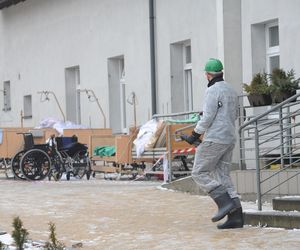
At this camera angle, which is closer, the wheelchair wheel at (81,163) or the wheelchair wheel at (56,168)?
the wheelchair wheel at (56,168)

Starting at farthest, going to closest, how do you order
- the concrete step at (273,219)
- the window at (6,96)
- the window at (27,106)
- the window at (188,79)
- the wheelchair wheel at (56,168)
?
the window at (6,96), the window at (27,106), the window at (188,79), the wheelchair wheel at (56,168), the concrete step at (273,219)

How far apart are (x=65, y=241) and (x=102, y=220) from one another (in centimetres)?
171

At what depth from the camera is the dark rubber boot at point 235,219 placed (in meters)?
9.41

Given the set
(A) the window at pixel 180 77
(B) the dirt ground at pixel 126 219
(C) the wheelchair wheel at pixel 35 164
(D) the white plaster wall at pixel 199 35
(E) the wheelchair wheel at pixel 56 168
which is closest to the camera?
(B) the dirt ground at pixel 126 219

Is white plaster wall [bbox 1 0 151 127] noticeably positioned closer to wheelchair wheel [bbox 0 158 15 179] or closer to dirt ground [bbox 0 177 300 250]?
wheelchair wheel [bbox 0 158 15 179]

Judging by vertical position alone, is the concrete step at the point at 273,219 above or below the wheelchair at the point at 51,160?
below

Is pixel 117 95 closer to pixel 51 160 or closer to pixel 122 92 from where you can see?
pixel 122 92

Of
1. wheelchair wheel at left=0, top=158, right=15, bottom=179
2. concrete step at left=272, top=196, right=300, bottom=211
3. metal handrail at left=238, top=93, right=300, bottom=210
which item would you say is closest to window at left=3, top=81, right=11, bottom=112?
wheelchair wheel at left=0, top=158, right=15, bottom=179

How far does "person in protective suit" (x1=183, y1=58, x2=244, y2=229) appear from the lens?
937cm

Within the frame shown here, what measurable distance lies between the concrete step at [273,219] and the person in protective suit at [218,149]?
0.68 ft

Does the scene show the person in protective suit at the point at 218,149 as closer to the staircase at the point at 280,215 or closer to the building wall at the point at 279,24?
the staircase at the point at 280,215

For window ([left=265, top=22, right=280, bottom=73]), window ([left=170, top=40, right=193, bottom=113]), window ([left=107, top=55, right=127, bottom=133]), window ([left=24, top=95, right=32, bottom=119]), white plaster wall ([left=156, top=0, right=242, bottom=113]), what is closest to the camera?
white plaster wall ([left=156, top=0, right=242, bottom=113])

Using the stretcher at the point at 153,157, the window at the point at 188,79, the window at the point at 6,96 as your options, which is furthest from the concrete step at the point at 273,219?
the window at the point at 6,96

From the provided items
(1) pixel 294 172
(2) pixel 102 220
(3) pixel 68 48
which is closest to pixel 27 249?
(2) pixel 102 220
